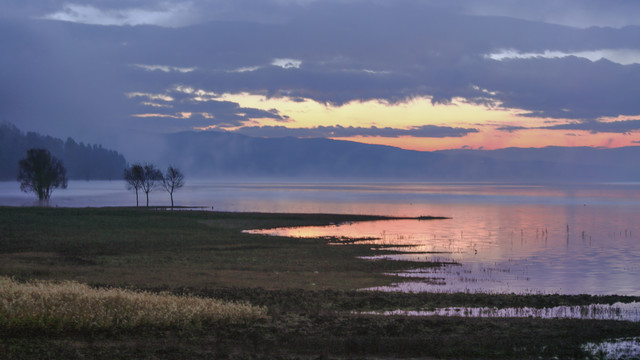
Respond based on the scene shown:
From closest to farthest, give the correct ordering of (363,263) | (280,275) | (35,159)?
(280,275) < (363,263) < (35,159)

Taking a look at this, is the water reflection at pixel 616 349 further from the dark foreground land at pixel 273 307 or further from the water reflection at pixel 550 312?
the water reflection at pixel 550 312

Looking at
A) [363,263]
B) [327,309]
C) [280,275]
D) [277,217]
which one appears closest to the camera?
[327,309]

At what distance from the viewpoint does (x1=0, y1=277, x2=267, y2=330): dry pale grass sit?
1644 cm

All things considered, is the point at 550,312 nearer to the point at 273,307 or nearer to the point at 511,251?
the point at 273,307

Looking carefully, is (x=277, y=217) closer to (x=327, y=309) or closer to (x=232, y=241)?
(x=232, y=241)

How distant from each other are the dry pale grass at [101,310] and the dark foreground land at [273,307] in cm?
20

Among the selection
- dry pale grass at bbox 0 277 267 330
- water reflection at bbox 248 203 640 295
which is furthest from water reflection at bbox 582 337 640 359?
water reflection at bbox 248 203 640 295

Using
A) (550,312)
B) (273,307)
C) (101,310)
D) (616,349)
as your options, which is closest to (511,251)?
(550,312)

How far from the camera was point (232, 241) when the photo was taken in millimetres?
50344

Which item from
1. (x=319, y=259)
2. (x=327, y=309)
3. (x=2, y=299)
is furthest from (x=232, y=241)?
(x=2, y=299)

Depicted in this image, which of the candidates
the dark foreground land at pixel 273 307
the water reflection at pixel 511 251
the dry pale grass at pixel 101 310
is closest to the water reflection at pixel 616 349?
the dark foreground land at pixel 273 307

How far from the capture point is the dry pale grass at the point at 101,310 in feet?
53.9

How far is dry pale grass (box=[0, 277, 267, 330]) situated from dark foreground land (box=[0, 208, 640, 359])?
0.20 metres

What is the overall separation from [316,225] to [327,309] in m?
50.2
